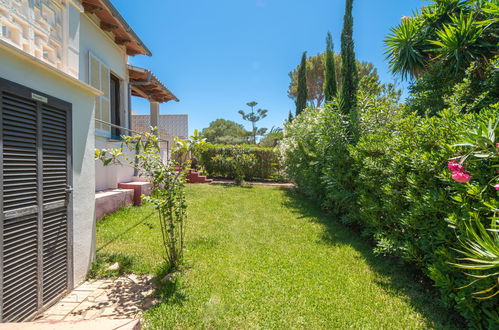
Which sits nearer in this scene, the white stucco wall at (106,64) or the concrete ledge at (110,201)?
the concrete ledge at (110,201)

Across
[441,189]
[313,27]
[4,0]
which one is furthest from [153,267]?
[313,27]

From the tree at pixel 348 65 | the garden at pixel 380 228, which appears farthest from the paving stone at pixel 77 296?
the tree at pixel 348 65

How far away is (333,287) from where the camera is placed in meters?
3.08

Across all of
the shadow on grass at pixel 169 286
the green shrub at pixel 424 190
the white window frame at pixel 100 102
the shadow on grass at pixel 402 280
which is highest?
the white window frame at pixel 100 102

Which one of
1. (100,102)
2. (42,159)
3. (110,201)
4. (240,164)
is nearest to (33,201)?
(42,159)

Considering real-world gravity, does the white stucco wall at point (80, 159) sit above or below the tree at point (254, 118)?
below

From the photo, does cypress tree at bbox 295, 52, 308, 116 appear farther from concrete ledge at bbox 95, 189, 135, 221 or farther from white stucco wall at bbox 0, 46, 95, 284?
white stucco wall at bbox 0, 46, 95, 284

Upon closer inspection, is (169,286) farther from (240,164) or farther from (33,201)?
(240,164)

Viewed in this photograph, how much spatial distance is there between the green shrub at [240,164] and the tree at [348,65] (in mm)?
7059

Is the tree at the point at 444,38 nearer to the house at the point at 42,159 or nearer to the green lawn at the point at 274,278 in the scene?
the green lawn at the point at 274,278

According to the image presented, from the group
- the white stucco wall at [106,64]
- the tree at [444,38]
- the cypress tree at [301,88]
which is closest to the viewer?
the tree at [444,38]

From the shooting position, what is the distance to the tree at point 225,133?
129 feet

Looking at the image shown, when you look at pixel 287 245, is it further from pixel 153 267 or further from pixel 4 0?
pixel 4 0

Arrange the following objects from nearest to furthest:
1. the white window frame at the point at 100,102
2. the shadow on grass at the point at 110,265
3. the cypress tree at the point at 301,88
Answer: the shadow on grass at the point at 110,265
the white window frame at the point at 100,102
the cypress tree at the point at 301,88
